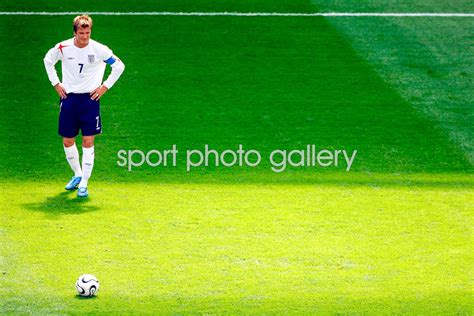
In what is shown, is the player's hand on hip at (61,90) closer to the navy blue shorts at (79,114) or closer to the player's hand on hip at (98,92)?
the navy blue shorts at (79,114)

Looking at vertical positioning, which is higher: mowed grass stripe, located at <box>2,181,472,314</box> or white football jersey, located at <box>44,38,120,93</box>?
white football jersey, located at <box>44,38,120,93</box>

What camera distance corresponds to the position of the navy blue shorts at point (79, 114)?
12.4 m

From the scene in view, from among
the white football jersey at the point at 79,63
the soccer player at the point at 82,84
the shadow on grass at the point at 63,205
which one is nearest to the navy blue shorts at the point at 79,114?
the soccer player at the point at 82,84

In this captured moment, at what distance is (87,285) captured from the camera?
386 inches

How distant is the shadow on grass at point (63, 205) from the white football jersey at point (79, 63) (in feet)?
3.87

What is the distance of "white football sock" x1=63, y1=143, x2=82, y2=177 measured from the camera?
12.7m

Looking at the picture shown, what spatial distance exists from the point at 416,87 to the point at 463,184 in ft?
10.7

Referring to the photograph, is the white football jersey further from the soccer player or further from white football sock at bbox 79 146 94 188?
white football sock at bbox 79 146 94 188

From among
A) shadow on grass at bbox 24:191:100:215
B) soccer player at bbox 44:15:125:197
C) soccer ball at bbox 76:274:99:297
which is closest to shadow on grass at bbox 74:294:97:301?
soccer ball at bbox 76:274:99:297

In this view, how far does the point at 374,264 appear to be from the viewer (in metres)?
10.8

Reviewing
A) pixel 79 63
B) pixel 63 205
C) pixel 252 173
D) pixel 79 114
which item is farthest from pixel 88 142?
pixel 252 173

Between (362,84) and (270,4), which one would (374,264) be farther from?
(270,4)

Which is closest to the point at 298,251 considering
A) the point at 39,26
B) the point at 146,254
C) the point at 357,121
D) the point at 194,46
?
the point at 146,254

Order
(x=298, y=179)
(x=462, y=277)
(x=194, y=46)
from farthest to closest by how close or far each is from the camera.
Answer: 1. (x=194, y=46)
2. (x=298, y=179)
3. (x=462, y=277)
